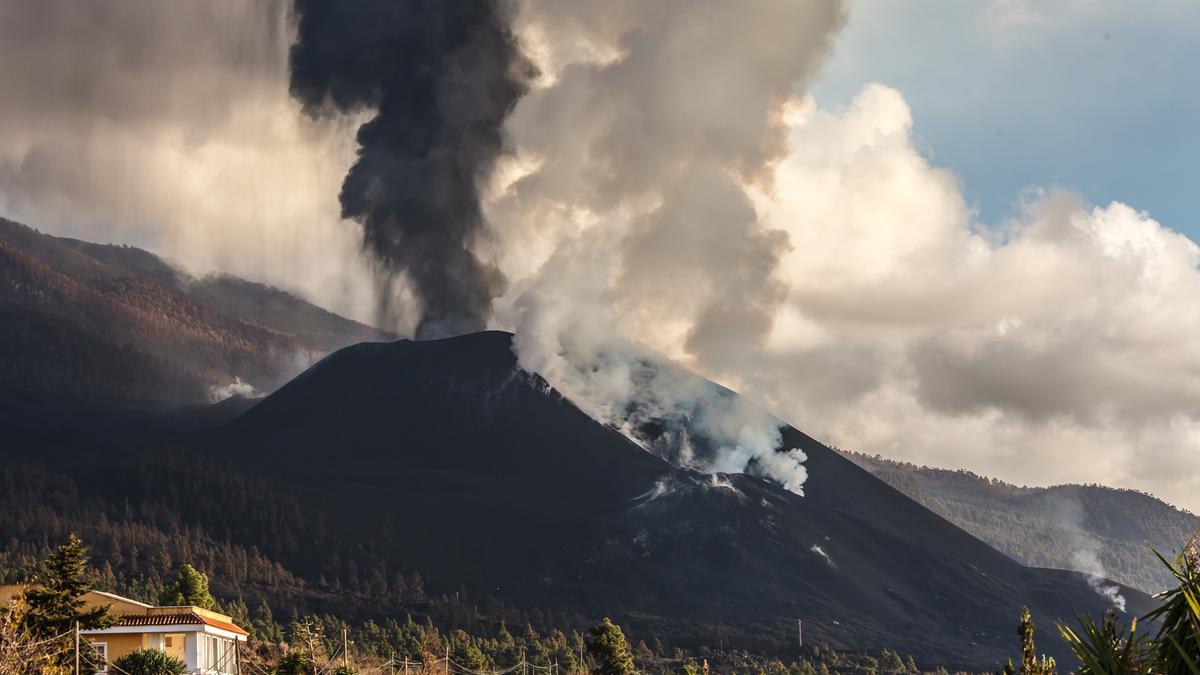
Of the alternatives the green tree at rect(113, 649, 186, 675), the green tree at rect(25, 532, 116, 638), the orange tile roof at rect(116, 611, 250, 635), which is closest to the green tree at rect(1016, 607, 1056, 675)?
the green tree at rect(25, 532, 116, 638)

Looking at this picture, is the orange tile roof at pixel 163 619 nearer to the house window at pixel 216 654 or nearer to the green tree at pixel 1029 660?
the house window at pixel 216 654

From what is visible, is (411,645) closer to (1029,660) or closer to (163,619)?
(163,619)

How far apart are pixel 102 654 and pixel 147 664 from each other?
15.5 feet

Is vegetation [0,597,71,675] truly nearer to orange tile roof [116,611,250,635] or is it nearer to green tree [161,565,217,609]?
orange tile roof [116,611,250,635]

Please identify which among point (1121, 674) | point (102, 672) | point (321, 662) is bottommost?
point (1121, 674)

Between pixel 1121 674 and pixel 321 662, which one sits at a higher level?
pixel 321 662

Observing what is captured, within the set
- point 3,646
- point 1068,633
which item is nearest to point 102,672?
point 3,646

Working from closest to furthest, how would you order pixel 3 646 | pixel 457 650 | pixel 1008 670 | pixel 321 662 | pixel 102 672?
pixel 3 646
pixel 1008 670
pixel 102 672
pixel 321 662
pixel 457 650

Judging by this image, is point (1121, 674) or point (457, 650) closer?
point (1121, 674)

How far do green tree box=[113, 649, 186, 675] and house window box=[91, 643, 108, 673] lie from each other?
0.56 metres

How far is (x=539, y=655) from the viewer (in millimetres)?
183625

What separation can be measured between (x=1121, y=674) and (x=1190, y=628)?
198cm

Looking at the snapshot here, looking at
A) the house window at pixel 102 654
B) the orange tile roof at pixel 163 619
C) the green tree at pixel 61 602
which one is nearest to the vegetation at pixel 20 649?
the green tree at pixel 61 602

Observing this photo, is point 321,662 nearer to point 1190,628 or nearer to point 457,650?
point 457,650
